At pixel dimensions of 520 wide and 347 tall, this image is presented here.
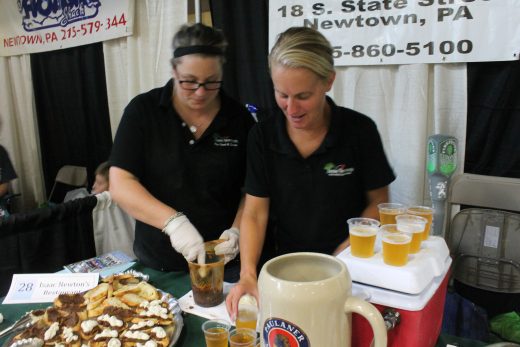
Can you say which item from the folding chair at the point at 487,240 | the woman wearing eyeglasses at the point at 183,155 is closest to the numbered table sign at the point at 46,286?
the woman wearing eyeglasses at the point at 183,155

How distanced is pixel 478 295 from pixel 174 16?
9.01 feet

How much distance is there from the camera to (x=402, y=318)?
80 cm

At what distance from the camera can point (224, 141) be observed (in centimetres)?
164

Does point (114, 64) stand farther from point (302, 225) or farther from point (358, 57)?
point (302, 225)

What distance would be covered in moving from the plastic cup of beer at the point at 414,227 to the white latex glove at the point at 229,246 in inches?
23.4

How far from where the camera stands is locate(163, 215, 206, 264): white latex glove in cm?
125

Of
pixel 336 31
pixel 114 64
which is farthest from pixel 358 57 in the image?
pixel 114 64

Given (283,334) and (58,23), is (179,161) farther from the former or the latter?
(58,23)

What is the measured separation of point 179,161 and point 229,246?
0.42m

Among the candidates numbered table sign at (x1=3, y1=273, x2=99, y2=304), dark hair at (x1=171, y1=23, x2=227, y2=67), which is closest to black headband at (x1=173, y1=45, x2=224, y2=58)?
dark hair at (x1=171, y1=23, x2=227, y2=67)

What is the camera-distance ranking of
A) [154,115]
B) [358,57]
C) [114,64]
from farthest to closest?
[114,64]
[358,57]
[154,115]

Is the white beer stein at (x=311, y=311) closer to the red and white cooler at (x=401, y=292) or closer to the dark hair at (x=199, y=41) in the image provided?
the red and white cooler at (x=401, y=292)

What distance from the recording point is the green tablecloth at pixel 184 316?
1.04 metres

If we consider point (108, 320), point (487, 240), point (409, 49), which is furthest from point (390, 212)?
point (409, 49)
